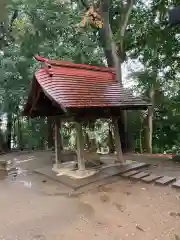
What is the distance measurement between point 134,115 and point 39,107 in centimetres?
511

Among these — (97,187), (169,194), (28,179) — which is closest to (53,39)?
(28,179)

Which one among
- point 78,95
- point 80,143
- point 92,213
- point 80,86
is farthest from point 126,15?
point 92,213

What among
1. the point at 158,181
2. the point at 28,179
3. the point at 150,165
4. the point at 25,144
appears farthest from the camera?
the point at 25,144

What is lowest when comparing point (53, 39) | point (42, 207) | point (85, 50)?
point (42, 207)

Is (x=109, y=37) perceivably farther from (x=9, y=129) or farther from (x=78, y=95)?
(x=9, y=129)

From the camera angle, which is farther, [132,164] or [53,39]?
[53,39]

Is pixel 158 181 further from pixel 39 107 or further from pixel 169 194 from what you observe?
pixel 39 107

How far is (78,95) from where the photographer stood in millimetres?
6145

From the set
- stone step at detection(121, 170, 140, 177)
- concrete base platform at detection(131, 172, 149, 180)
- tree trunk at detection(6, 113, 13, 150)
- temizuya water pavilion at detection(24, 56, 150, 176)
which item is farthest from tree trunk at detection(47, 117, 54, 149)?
concrete base platform at detection(131, 172, 149, 180)

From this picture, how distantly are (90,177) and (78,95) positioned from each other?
6.73 feet

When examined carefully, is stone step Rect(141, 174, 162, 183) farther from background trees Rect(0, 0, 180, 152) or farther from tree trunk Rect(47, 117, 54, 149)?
tree trunk Rect(47, 117, 54, 149)

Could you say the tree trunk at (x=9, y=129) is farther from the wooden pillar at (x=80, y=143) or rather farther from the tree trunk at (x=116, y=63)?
the wooden pillar at (x=80, y=143)

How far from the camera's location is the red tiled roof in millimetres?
5926

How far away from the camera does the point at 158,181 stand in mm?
5766
